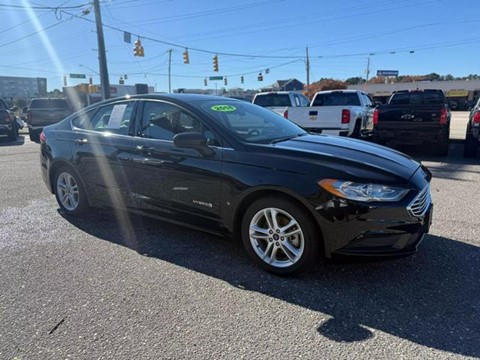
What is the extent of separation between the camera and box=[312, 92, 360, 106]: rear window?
1207 cm

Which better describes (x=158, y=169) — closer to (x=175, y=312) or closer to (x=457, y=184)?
(x=175, y=312)

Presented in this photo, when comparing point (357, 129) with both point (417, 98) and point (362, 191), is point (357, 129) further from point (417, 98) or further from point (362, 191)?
point (362, 191)

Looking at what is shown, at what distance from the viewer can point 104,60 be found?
21656 mm

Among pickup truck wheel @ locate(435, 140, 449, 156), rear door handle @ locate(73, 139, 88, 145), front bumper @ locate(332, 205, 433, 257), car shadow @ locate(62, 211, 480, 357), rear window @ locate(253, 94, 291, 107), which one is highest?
rear window @ locate(253, 94, 291, 107)

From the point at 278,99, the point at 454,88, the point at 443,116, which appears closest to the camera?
the point at 443,116

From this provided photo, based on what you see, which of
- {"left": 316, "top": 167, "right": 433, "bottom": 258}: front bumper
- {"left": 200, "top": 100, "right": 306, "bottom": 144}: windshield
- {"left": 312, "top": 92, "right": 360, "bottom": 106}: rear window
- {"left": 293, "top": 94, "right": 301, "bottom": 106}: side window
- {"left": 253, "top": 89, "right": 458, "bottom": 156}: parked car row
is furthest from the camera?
{"left": 293, "top": 94, "right": 301, "bottom": 106}: side window

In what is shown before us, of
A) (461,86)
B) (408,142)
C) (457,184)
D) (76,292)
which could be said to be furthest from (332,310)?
(461,86)

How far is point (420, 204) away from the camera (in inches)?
128

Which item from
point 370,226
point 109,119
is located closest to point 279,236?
point 370,226

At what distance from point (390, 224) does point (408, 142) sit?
719 cm

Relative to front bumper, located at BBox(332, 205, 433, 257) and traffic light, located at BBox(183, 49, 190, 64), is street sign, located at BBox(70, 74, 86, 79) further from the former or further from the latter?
front bumper, located at BBox(332, 205, 433, 257)

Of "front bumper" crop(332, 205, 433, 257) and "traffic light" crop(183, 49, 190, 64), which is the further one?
"traffic light" crop(183, 49, 190, 64)

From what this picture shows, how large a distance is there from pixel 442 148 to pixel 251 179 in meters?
8.14

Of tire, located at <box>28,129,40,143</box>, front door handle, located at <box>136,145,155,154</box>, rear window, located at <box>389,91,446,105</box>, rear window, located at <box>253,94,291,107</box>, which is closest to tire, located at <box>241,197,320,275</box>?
front door handle, located at <box>136,145,155,154</box>
